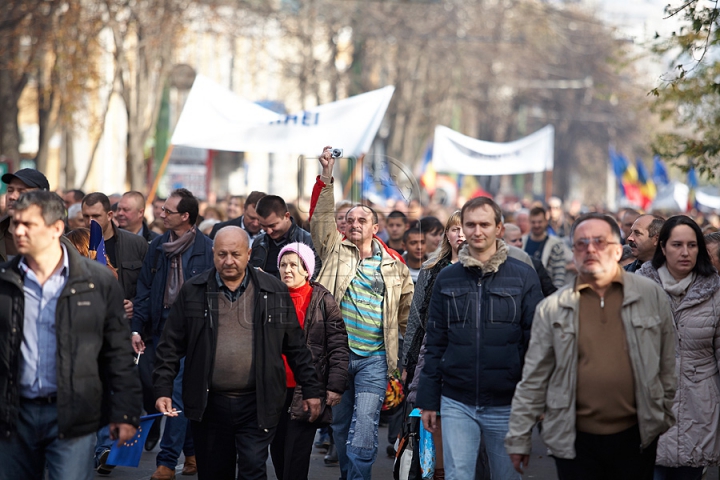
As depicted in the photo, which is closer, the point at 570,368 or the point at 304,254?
the point at 570,368

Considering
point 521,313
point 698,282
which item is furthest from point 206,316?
point 698,282

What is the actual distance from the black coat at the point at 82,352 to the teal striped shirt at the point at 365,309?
2.53 metres

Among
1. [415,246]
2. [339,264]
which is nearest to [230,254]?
[339,264]

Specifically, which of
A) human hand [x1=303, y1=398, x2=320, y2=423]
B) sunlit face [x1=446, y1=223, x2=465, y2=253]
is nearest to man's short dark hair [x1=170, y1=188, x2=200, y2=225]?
sunlit face [x1=446, y1=223, x2=465, y2=253]

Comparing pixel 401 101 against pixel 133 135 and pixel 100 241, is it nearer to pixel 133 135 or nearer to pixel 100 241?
pixel 133 135

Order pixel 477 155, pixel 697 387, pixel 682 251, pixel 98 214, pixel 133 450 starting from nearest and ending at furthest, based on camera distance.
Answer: pixel 697 387 → pixel 682 251 → pixel 133 450 → pixel 98 214 → pixel 477 155

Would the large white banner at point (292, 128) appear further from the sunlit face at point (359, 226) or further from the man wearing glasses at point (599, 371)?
the man wearing glasses at point (599, 371)

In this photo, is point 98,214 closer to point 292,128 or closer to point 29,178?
point 29,178

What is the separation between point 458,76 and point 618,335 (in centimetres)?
4197

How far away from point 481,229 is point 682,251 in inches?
49.5

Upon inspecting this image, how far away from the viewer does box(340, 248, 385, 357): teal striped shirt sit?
7.90 metres

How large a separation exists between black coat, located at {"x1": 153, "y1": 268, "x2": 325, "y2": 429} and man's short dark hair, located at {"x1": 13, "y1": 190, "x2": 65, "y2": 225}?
1287 mm

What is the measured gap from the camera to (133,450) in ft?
25.0

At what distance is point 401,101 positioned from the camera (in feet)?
144
